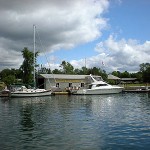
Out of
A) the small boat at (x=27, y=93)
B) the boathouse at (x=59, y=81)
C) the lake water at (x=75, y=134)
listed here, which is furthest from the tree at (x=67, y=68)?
the lake water at (x=75, y=134)

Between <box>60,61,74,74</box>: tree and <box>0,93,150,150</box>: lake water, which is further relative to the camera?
<box>60,61,74,74</box>: tree

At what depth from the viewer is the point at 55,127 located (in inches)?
977

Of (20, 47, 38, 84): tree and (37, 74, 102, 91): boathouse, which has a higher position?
(20, 47, 38, 84): tree

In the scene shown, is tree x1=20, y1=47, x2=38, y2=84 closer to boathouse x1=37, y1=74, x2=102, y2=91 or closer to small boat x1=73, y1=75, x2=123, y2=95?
boathouse x1=37, y1=74, x2=102, y2=91

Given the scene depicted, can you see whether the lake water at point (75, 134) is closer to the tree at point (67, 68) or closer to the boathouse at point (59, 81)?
the boathouse at point (59, 81)

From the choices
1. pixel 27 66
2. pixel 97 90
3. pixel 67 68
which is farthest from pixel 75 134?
pixel 67 68

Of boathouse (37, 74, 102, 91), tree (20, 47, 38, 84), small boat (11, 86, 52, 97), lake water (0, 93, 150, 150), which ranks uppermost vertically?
tree (20, 47, 38, 84)

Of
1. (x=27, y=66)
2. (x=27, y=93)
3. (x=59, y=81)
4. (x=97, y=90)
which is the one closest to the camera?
(x=27, y=93)

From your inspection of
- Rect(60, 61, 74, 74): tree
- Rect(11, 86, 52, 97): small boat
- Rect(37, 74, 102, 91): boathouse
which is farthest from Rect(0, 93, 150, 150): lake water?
Rect(60, 61, 74, 74): tree

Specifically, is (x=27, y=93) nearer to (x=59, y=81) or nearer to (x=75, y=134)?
(x=59, y=81)

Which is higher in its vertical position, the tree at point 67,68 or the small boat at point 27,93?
the tree at point 67,68

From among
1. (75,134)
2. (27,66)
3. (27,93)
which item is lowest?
(75,134)

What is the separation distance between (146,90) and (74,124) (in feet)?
211

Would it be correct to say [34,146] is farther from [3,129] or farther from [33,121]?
[33,121]
